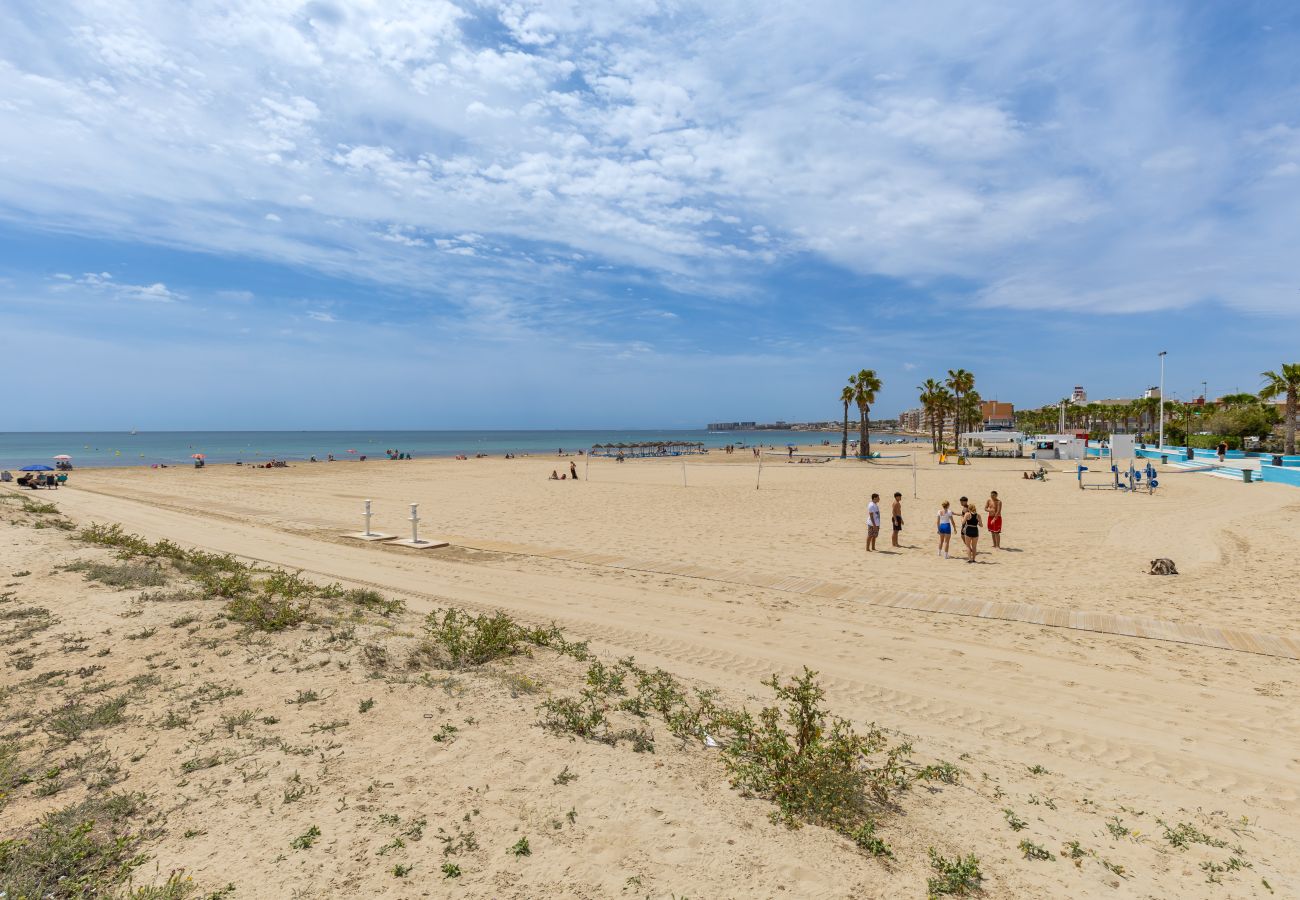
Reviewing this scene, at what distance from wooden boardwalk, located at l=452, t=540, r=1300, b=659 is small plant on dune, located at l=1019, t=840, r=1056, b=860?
6079 mm

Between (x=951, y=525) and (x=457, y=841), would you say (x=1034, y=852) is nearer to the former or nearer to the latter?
(x=457, y=841)

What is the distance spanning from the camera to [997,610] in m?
9.77

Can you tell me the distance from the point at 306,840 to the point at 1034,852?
172 inches

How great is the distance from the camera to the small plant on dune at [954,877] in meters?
3.49

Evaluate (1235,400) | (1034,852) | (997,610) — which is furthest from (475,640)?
(1235,400)

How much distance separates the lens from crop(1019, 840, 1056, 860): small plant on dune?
153 inches

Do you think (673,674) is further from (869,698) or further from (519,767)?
(519,767)

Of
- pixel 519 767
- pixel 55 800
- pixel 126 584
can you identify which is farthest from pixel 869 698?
pixel 126 584

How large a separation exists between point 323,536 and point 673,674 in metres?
12.2

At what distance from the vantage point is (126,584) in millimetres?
8133

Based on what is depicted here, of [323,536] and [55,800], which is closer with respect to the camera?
[55,800]

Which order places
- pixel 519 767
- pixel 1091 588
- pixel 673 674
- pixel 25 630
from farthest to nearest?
pixel 1091 588, pixel 673 674, pixel 25 630, pixel 519 767

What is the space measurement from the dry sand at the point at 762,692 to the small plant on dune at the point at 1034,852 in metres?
0.07

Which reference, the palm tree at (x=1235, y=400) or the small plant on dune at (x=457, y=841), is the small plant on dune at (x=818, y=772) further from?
the palm tree at (x=1235, y=400)
